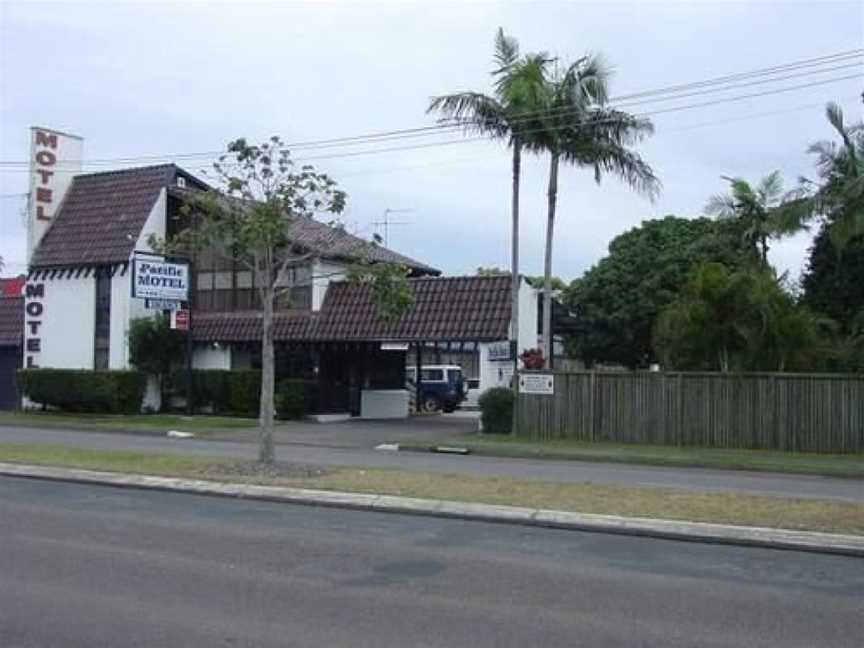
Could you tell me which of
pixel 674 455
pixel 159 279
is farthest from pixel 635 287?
pixel 674 455

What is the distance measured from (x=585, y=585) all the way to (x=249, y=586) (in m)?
2.65

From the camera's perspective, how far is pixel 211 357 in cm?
3659

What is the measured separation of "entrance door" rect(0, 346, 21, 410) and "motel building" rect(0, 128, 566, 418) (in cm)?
5

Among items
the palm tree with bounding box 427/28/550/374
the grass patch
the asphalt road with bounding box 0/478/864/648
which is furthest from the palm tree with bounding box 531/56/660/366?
the asphalt road with bounding box 0/478/864/648

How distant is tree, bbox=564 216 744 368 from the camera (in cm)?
5025

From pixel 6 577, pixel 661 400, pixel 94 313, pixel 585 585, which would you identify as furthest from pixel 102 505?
pixel 94 313

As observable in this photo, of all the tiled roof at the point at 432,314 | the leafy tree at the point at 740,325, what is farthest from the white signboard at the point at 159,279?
the leafy tree at the point at 740,325

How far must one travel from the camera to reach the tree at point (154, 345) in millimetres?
35812

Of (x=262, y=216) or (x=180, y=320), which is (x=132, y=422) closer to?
(x=180, y=320)

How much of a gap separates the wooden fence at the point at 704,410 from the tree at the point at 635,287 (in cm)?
2252

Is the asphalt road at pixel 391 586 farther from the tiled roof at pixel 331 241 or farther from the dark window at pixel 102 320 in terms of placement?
the dark window at pixel 102 320

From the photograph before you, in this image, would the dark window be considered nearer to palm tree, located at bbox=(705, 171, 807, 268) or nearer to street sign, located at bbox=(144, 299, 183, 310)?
street sign, located at bbox=(144, 299, 183, 310)

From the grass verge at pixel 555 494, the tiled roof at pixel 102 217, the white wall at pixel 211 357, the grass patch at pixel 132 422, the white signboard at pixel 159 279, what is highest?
the tiled roof at pixel 102 217

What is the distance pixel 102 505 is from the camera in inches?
526
